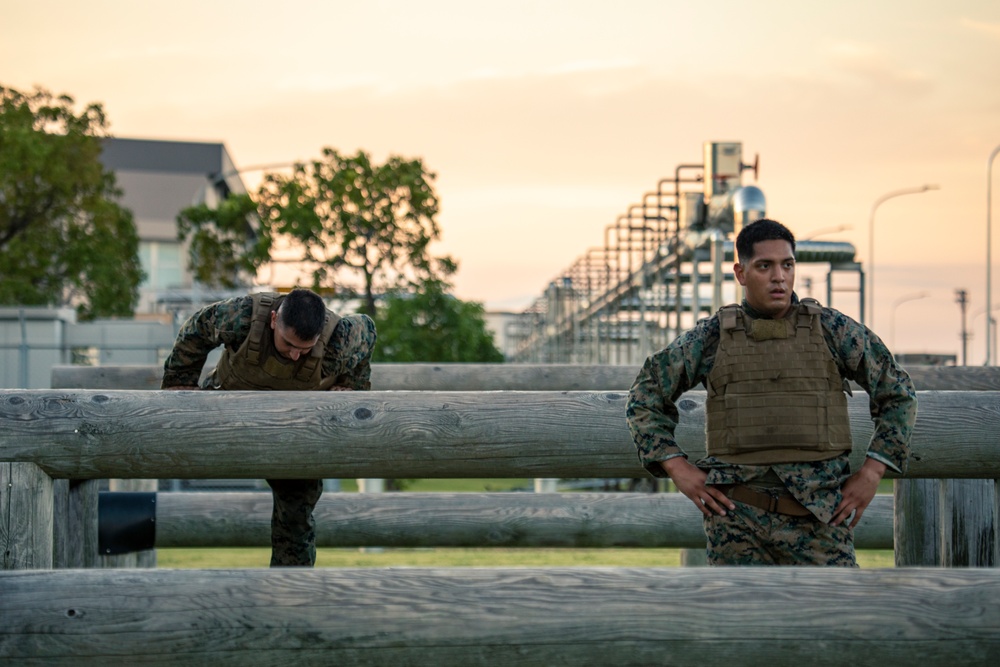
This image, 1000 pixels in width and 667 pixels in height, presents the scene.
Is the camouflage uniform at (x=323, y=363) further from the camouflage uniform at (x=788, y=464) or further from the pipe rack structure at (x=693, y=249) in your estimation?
the pipe rack structure at (x=693, y=249)

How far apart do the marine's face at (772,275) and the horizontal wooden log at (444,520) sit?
Result: 12.0 feet

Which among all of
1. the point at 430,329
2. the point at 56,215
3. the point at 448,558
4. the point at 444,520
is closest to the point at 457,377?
the point at 444,520

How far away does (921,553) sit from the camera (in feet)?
16.4

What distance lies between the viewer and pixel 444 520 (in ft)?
24.8

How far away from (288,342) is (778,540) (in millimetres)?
2323

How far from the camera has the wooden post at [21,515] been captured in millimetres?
4145

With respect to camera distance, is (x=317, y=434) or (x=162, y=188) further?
(x=162, y=188)

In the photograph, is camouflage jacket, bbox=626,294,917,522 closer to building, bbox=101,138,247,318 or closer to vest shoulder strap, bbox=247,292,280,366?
vest shoulder strap, bbox=247,292,280,366

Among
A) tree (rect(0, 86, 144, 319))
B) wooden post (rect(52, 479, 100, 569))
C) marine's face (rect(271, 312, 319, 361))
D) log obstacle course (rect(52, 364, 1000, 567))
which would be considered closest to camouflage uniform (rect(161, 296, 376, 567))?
marine's face (rect(271, 312, 319, 361))

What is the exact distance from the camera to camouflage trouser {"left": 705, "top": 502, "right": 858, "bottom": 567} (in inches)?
153

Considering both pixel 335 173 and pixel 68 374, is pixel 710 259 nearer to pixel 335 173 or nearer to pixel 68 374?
pixel 68 374

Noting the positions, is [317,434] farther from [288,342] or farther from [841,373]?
[841,373]

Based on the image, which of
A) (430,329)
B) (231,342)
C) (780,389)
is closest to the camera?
(780,389)

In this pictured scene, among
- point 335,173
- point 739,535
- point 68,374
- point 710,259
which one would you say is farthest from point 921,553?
point 335,173
